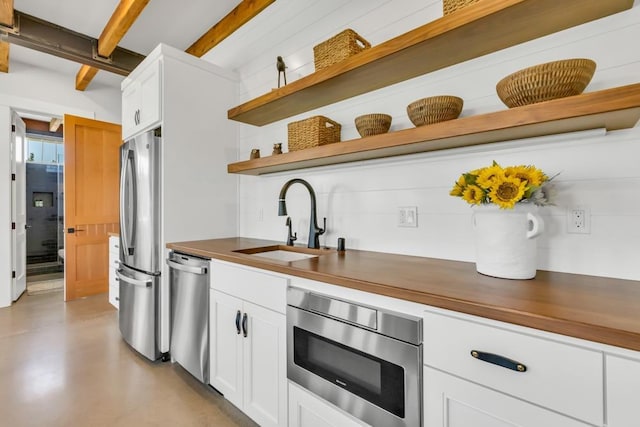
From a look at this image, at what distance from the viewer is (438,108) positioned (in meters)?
1.38

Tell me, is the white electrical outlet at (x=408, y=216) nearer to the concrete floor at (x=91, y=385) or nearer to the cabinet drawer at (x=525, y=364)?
the cabinet drawer at (x=525, y=364)

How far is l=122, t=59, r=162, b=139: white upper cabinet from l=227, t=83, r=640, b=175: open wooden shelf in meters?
1.43

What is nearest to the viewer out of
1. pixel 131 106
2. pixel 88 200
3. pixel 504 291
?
pixel 504 291

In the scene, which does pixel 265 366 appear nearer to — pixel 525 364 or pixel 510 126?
pixel 525 364

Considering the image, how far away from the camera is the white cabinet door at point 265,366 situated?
1.47 metres

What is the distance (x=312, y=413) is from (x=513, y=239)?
110 cm

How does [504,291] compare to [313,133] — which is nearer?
[504,291]

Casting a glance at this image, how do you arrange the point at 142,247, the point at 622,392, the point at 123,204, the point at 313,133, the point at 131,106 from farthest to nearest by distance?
the point at 131,106 < the point at 123,204 < the point at 142,247 < the point at 313,133 < the point at 622,392

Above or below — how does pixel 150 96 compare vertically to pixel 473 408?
above

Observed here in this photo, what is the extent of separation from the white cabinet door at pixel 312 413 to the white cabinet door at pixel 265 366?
2.3 inches

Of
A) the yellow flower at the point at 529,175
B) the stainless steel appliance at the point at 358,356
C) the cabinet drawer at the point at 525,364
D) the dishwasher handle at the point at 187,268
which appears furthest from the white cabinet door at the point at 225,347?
the yellow flower at the point at 529,175

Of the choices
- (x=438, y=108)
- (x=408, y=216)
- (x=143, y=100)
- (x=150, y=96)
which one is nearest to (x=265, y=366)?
(x=408, y=216)

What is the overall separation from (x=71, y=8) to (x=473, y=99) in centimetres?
346

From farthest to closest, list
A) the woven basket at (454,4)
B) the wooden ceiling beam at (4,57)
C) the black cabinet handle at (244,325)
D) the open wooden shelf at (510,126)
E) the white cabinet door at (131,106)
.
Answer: the wooden ceiling beam at (4,57) → the white cabinet door at (131,106) → the black cabinet handle at (244,325) → the woven basket at (454,4) → the open wooden shelf at (510,126)
